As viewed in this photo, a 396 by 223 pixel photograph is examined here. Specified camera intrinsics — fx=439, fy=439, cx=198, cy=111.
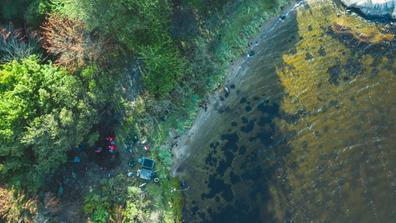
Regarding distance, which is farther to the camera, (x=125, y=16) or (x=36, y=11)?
(x=36, y=11)

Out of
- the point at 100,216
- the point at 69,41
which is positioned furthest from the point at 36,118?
the point at 100,216

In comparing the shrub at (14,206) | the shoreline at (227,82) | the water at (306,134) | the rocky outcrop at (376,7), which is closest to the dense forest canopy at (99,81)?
the shrub at (14,206)

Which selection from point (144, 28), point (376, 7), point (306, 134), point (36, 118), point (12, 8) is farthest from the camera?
point (376, 7)

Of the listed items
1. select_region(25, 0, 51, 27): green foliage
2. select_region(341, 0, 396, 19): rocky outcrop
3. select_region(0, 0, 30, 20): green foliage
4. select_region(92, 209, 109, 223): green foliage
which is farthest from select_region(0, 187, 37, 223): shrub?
select_region(341, 0, 396, 19): rocky outcrop

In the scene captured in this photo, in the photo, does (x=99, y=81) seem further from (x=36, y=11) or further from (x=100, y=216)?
(x=100, y=216)

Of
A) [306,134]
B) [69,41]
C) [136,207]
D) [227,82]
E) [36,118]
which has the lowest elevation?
[306,134]

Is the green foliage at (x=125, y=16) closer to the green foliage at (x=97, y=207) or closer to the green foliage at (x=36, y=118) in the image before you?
the green foliage at (x=36, y=118)

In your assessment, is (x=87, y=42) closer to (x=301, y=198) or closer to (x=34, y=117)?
(x=34, y=117)
